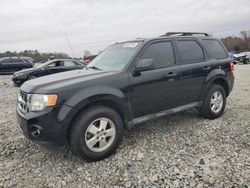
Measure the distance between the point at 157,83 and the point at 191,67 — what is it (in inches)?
37.6

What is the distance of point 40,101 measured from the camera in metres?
3.22

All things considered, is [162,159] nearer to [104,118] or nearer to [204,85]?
[104,118]

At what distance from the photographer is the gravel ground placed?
3.01 meters

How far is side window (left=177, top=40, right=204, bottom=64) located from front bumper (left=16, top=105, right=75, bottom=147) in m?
2.46

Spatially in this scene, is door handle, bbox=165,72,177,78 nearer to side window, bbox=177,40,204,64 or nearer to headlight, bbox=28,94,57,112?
side window, bbox=177,40,204,64

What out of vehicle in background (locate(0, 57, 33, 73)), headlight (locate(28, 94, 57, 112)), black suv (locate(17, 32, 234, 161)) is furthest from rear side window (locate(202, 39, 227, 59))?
vehicle in background (locate(0, 57, 33, 73))

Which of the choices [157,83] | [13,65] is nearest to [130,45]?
[157,83]

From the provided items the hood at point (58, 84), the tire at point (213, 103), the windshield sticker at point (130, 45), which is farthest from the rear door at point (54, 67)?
the tire at point (213, 103)

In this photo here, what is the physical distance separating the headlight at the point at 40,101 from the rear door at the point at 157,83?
4.15 feet

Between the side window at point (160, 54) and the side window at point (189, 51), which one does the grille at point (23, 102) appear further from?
the side window at point (189, 51)

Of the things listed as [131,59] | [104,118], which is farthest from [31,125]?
[131,59]

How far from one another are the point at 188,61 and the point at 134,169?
2.42m

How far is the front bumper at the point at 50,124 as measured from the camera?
10.3 feet

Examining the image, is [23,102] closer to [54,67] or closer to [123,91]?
[123,91]
